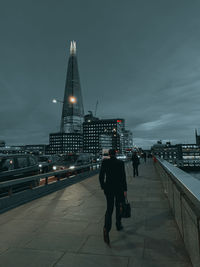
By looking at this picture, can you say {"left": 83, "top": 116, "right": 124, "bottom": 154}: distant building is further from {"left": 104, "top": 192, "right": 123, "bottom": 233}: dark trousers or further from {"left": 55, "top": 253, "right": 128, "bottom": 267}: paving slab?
{"left": 55, "top": 253, "right": 128, "bottom": 267}: paving slab

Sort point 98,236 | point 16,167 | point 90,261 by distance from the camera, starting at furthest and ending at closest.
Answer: point 16,167, point 98,236, point 90,261

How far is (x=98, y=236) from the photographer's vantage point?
390 cm

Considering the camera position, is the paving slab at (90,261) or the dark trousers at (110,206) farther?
the dark trousers at (110,206)

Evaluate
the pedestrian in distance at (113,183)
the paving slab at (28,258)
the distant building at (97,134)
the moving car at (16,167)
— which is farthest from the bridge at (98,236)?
the distant building at (97,134)

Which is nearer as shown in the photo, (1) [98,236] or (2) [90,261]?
(2) [90,261]

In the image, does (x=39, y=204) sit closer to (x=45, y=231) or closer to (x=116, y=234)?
(x=45, y=231)

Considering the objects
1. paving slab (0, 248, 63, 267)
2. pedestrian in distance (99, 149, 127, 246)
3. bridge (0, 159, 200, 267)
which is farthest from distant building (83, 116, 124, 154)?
paving slab (0, 248, 63, 267)

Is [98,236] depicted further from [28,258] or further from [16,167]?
[16,167]

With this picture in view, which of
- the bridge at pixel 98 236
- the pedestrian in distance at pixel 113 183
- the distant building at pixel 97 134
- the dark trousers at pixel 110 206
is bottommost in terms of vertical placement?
the bridge at pixel 98 236

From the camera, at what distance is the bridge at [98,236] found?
9.48 feet

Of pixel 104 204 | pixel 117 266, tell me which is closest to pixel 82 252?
pixel 117 266

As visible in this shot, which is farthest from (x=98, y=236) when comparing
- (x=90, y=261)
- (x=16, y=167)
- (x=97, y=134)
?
(x=97, y=134)

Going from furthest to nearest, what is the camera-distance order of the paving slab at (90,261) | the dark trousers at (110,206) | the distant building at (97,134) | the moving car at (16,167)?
the distant building at (97,134), the moving car at (16,167), the dark trousers at (110,206), the paving slab at (90,261)

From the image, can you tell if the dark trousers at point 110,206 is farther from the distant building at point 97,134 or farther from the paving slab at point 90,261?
the distant building at point 97,134
